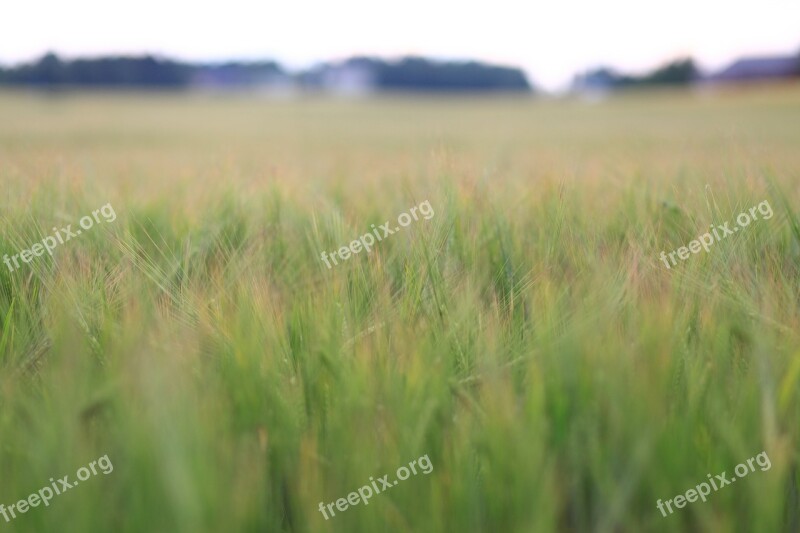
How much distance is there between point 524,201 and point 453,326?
74 centimetres

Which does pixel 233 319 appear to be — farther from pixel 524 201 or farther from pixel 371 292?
pixel 524 201

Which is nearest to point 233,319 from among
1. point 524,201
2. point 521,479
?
point 521,479

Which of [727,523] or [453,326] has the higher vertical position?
[453,326]

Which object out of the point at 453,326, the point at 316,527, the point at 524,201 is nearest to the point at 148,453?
the point at 316,527

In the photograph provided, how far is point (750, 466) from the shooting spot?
75cm

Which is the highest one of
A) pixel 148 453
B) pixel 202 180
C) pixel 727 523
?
pixel 202 180

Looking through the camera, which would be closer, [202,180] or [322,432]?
[322,432]

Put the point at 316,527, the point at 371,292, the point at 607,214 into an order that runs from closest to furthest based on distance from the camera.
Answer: the point at 316,527 < the point at 371,292 < the point at 607,214

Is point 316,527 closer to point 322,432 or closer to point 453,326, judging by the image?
point 322,432

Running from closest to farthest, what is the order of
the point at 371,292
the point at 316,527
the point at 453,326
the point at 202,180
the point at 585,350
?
the point at 316,527, the point at 585,350, the point at 453,326, the point at 371,292, the point at 202,180

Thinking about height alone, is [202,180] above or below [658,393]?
above

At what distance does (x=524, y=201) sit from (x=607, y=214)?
0.18 meters

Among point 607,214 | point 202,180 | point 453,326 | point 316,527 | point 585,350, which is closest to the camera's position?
point 316,527

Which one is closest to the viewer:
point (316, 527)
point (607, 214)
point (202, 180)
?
point (316, 527)
